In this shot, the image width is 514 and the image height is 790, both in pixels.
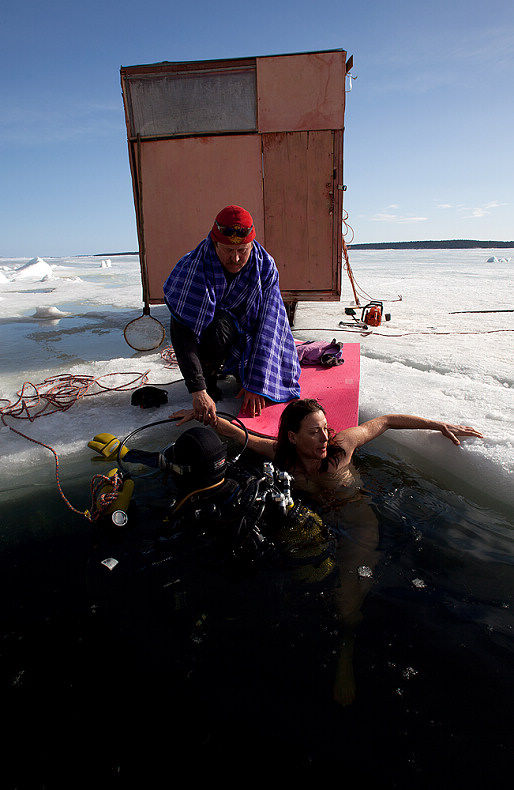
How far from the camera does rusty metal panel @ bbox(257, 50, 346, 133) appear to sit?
15.3 ft

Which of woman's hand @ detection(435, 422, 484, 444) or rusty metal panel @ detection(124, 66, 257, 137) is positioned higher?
rusty metal panel @ detection(124, 66, 257, 137)

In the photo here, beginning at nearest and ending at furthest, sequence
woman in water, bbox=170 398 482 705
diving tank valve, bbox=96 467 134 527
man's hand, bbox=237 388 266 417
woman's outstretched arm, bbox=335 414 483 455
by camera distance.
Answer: woman in water, bbox=170 398 482 705, diving tank valve, bbox=96 467 134 527, woman's outstretched arm, bbox=335 414 483 455, man's hand, bbox=237 388 266 417

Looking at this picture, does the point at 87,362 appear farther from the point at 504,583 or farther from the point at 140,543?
the point at 504,583

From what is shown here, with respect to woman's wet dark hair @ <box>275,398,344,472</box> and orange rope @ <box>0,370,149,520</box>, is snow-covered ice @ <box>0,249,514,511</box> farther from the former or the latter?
woman's wet dark hair @ <box>275,398,344,472</box>

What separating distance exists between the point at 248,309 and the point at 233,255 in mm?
461

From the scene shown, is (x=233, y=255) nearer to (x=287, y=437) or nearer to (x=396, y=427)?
(x=287, y=437)

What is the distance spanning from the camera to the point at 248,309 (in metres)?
3.07

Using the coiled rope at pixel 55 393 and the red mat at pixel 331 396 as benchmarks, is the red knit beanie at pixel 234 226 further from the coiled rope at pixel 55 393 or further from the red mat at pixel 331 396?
the coiled rope at pixel 55 393

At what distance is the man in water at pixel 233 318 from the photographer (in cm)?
274

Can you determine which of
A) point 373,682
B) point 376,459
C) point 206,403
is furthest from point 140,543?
point 376,459

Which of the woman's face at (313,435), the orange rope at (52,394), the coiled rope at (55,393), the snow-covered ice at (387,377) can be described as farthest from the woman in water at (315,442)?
the orange rope at (52,394)

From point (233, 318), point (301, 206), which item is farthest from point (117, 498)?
point (301, 206)

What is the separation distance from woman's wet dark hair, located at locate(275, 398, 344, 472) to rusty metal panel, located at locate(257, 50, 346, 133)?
13.0 ft

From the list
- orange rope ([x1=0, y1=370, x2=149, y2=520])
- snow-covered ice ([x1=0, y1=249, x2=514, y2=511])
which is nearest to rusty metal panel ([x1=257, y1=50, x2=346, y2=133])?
snow-covered ice ([x1=0, y1=249, x2=514, y2=511])
